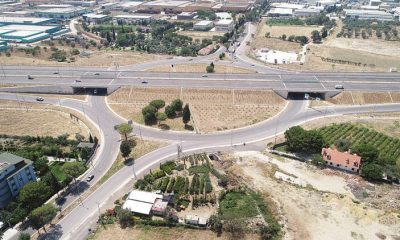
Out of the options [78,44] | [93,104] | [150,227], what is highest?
[78,44]

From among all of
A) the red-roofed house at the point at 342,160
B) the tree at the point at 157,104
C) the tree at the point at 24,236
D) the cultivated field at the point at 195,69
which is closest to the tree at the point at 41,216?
the tree at the point at 24,236

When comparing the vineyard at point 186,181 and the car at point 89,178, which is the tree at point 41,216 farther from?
the vineyard at point 186,181

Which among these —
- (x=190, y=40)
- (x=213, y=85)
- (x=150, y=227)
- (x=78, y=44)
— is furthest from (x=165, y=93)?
(x=78, y=44)

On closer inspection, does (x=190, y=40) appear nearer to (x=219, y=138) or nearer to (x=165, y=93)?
(x=165, y=93)

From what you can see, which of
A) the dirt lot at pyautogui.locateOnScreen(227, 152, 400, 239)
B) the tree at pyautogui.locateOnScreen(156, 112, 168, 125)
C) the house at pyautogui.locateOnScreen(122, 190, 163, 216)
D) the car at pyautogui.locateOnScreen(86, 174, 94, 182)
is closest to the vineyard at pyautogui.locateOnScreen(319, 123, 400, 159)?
the dirt lot at pyautogui.locateOnScreen(227, 152, 400, 239)

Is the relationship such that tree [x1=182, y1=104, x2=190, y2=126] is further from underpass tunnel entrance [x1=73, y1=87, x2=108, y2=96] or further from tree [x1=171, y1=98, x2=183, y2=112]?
underpass tunnel entrance [x1=73, y1=87, x2=108, y2=96]

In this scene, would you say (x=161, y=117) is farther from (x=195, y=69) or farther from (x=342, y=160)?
(x=342, y=160)
